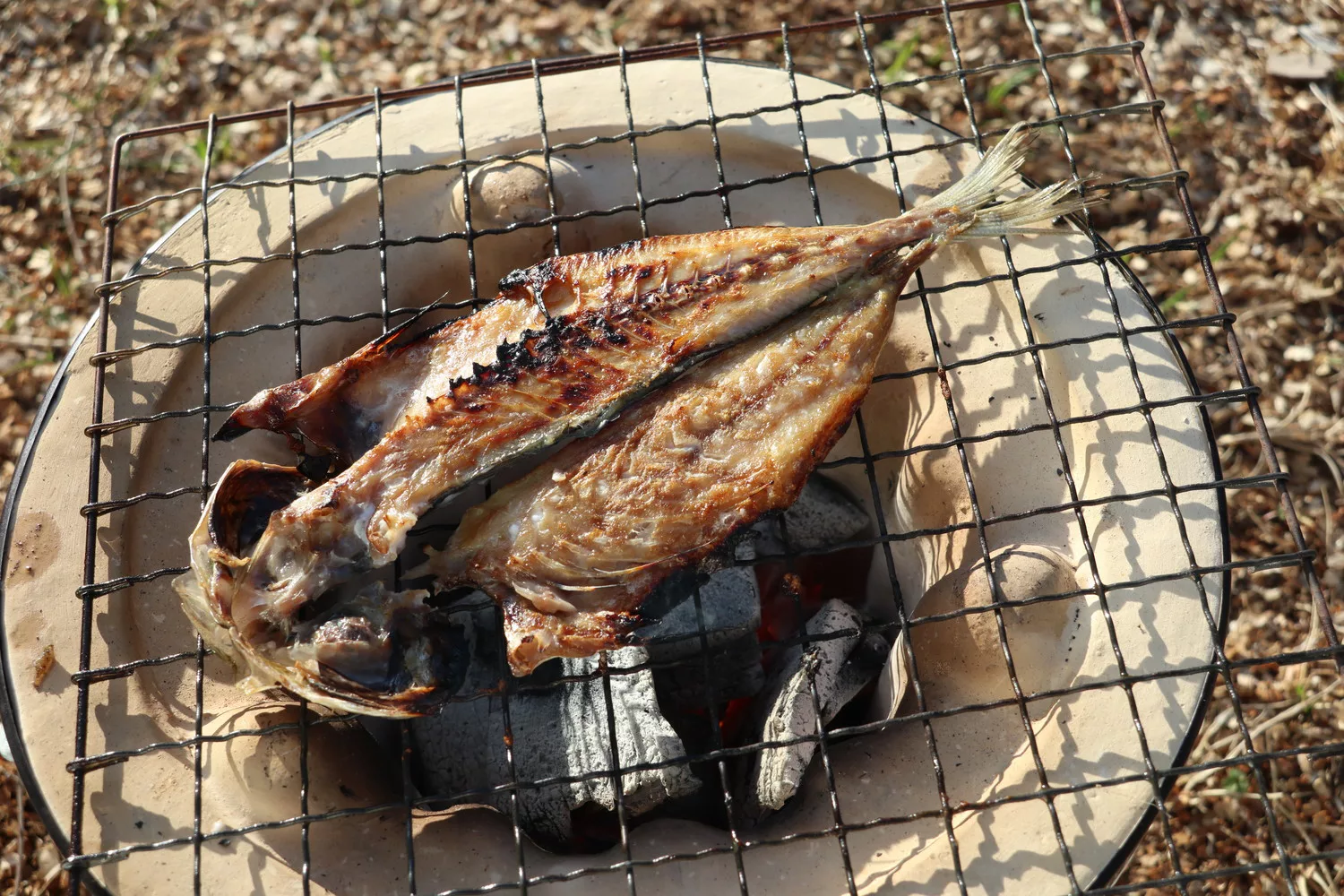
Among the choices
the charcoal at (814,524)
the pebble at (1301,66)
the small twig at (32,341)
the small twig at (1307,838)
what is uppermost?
the small twig at (32,341)

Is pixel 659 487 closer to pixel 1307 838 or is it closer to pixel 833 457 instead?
pixel 833 457

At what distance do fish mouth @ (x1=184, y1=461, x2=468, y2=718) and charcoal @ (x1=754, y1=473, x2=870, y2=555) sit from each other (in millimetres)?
1230

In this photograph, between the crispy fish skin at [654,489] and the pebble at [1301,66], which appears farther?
the pebble at [1301,66]

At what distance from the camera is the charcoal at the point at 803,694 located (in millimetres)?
2971

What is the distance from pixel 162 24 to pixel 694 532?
4611 millimetres

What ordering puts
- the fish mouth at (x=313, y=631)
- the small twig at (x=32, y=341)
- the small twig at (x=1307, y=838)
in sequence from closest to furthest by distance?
the fish mouth at (x=313, y=631) → the small twig at (x=1307, y=838) → the small twig at (x=32, y=341)

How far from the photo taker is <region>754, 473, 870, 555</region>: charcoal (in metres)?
3.55

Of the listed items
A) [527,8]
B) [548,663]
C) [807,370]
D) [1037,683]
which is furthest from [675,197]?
[527,8]

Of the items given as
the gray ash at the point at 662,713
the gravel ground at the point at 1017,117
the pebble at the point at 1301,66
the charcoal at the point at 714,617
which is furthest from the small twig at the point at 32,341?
the pebble at the point at 1301,66

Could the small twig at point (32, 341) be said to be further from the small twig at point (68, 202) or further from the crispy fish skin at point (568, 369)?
the crispy fish skin at point (568, 369)

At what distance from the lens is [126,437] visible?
3.08 metres

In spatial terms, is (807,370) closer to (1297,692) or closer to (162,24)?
(1297,692)

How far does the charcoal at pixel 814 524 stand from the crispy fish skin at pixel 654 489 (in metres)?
0.78

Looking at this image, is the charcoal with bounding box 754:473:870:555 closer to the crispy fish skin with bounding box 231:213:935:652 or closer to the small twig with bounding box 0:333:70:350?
the crispy fish skin with bounding box 231:213:935:652
